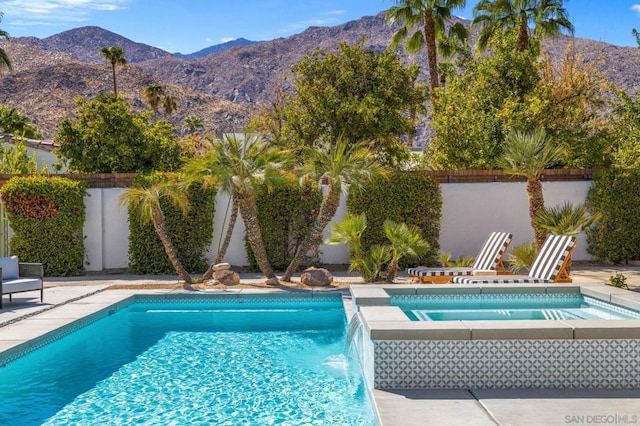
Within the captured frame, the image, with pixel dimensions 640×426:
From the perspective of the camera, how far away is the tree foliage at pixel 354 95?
1897 centimetres

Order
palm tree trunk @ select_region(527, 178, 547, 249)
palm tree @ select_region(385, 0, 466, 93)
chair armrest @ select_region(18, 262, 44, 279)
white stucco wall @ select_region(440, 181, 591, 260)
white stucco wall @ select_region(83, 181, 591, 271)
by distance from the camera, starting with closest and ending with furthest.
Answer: chair armrest @ select_region(18, 262, 44, 279)
palm tree trunk @ select_region(527, 178, 547, 249)
white stucco wall @ select_region(83, 181, 591, 271)
white stucco wall @ select_region(440, 181, 591, 260)
palm tree @ select_region(385, 0, 466, 93)

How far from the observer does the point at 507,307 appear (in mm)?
9883

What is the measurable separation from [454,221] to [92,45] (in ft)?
413

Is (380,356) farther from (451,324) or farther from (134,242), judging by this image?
(134,242)

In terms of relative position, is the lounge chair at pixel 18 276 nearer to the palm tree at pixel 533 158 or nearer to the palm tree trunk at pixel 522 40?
the palm tree at pixel 533 158

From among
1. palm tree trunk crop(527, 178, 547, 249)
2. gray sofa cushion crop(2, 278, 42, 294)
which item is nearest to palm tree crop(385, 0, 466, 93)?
palm tree trunk crop(527, 178, 547, 249)

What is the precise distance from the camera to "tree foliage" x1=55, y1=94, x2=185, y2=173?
1833 cm

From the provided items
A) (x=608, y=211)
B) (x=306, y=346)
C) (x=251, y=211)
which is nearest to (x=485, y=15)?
(x=608, y=211)

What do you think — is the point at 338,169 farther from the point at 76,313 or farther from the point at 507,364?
the point at 507,364

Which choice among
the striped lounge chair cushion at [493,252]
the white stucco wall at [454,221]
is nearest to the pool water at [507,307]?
the striped lounge chair cushion at [493,252]

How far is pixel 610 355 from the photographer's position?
6.05 m

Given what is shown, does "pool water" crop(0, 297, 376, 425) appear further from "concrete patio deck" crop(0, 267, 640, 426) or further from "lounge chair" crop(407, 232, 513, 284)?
"lounge chair" crop(407, 232, 513, 284)

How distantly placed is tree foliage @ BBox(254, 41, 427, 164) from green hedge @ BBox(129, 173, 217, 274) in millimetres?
5443

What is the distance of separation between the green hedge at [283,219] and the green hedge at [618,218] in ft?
22.6
